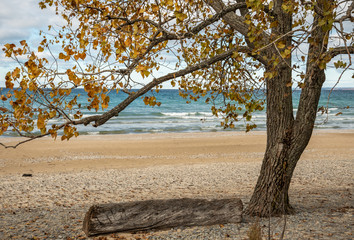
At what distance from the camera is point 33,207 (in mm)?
8773

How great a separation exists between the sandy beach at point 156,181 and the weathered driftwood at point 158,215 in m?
0.15

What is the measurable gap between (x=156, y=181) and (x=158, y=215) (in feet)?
17.5

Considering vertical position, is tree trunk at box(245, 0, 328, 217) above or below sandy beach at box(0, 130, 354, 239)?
above

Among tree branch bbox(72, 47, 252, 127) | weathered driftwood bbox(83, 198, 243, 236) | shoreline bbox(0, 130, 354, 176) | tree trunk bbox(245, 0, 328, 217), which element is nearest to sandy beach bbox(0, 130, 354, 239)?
shoreline bbox(0, 130, 354, 176)

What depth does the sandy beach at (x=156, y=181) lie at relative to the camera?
22.1ft

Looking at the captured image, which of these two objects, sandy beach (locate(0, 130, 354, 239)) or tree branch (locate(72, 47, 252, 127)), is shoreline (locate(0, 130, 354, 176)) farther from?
tree branch (locate(72, 47, 252, 127))

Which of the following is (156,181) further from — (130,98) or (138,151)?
(138,151)

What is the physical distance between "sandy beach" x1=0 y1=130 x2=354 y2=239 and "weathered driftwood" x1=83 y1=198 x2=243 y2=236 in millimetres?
148

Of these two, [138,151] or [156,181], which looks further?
[138,151]

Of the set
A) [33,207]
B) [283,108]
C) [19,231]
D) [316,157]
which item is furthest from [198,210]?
[316,157]

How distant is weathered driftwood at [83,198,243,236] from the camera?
6176 mm

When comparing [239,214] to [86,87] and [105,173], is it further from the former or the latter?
[105,173]

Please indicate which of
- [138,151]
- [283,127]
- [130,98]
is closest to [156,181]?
[283,127]

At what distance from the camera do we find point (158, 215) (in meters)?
6.36
